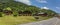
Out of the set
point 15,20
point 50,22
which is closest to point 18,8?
point 15,20

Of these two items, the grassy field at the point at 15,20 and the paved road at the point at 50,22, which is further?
the paved road at the point at 50,22

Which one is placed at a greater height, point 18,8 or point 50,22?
point 18,8

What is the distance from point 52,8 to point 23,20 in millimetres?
813

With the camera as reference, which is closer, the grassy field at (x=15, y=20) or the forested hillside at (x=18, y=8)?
the grassy field at (x=15, y=20)

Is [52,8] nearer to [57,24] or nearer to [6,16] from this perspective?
[57,24]

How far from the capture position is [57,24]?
317 cm

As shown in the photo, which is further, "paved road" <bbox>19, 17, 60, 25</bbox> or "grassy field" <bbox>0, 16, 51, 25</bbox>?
"paved road" <bbox>19, 17, 60, 25</bbox>

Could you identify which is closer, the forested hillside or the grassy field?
the grassy field

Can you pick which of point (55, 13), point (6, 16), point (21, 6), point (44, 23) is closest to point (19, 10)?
point (21, 6)

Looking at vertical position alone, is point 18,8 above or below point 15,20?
above

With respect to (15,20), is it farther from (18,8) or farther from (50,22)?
(50,22)

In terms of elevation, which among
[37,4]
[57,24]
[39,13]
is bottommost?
[57,24]

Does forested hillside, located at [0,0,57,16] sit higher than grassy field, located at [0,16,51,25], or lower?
higher

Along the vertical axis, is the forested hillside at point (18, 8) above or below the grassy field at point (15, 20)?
above
